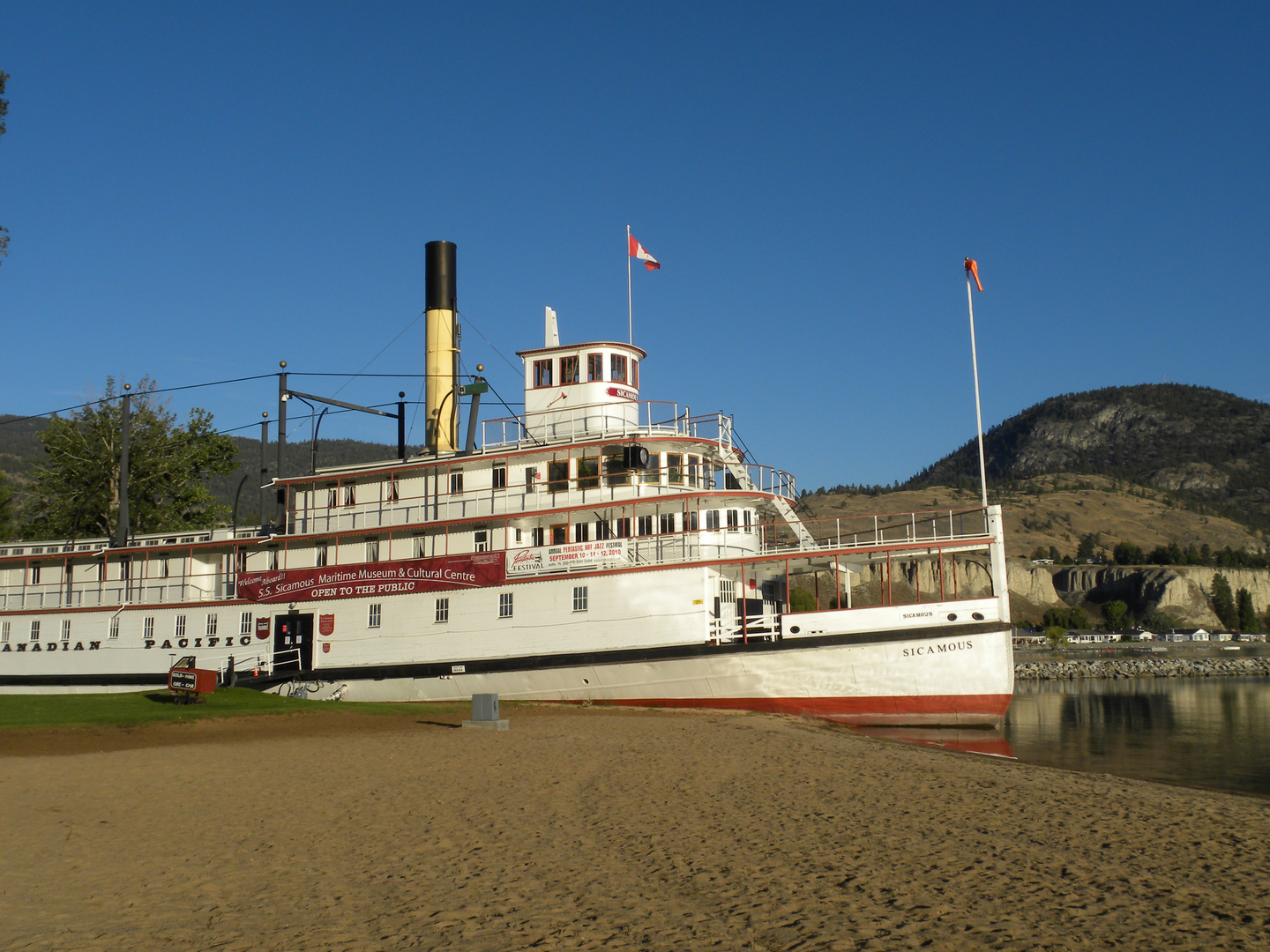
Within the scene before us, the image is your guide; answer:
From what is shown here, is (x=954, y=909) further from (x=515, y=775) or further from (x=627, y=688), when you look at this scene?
(x=627, y=688)

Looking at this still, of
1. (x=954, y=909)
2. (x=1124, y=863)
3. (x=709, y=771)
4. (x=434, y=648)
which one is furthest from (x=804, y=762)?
(x=434, y=648)

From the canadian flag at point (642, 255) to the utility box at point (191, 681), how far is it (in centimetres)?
1920

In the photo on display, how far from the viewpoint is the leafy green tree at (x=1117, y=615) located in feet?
507

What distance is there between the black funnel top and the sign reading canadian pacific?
10.7 m

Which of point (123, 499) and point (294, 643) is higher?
point (123, 499)

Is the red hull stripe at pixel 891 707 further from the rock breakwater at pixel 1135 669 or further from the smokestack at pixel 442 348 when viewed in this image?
the rock breakwater at pixel 1135 669

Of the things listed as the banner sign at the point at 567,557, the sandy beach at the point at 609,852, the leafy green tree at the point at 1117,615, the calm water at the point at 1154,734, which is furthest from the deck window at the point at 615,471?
the leafy green tree at the point at 1117,615

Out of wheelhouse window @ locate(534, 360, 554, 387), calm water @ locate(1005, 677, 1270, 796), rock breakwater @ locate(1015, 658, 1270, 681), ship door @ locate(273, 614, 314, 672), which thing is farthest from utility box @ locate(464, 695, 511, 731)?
rock breakwater @ locate(1015, 658, 1270, 681)

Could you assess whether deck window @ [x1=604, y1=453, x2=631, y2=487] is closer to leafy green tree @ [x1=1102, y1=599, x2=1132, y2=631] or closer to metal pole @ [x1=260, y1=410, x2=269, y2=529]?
metal pole @ [x1=260, y1=410, x2=269, y2=529]

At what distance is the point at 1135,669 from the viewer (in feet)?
275

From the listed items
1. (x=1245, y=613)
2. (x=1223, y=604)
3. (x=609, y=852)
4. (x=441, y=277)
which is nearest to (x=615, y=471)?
(x=441, y=277)

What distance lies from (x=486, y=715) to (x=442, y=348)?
17.3 metres

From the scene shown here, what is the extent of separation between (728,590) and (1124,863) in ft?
60.8

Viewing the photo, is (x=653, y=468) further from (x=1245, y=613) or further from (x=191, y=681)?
(x=1245, y=613)
